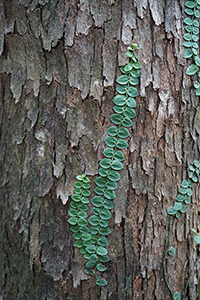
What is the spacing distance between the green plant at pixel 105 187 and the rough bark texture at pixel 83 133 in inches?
1.1

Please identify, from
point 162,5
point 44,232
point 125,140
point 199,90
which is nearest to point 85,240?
point 44,232

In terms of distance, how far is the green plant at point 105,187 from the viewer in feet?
3.56

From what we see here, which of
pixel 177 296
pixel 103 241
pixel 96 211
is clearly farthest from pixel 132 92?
pixel 177 296

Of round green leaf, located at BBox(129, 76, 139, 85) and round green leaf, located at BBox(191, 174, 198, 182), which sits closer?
round green leaf, located at BBox(129, 76, 139, 85)

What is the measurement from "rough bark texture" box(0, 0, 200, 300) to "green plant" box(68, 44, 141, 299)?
3 cm

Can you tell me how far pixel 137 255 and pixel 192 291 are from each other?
329mm

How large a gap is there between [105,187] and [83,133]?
9.1 inches

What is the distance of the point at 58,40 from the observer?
1.07m

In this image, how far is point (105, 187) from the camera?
109cm

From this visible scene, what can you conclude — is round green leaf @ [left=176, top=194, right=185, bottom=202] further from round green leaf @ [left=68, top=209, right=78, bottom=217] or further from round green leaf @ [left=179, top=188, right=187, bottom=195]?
round green leaf @ [left=68, top=209, right=78, bottom=217]

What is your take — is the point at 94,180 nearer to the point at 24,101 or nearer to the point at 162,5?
the point at 24,101

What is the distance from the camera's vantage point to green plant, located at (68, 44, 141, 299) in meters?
1.08

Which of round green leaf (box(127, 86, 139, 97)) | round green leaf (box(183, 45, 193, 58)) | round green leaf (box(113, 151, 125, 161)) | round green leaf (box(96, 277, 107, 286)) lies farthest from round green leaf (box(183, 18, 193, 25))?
round green leaf (box(96, 277, 107, 286))

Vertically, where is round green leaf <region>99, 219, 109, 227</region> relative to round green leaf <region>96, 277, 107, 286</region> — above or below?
above
